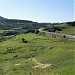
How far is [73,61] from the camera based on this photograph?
4531 centimetres

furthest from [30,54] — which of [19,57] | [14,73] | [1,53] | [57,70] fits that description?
[57,70]

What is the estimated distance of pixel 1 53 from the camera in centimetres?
7588

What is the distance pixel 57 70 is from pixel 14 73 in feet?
28.0

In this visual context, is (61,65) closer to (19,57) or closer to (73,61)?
(73,61)

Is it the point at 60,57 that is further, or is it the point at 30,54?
the point at 30,54

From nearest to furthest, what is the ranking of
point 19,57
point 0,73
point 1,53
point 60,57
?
point 0,73 < point 60,57 < point 19,57 < point 1,53

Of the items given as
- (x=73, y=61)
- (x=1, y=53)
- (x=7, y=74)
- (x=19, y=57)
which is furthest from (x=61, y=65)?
(x=1, y=53)

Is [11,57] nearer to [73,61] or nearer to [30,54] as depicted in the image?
[30,54]

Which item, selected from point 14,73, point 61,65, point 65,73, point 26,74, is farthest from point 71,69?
point 14,73

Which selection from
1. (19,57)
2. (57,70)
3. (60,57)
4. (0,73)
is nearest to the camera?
(57,70)

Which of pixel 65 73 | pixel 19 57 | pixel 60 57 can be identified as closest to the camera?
pixel 65 73

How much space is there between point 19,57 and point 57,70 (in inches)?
1010

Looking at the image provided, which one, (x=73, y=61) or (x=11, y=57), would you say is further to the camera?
(x=11, y=57)

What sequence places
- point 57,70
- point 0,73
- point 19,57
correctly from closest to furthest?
1. point 57,70
2. point 0,73
3. point 19,57
